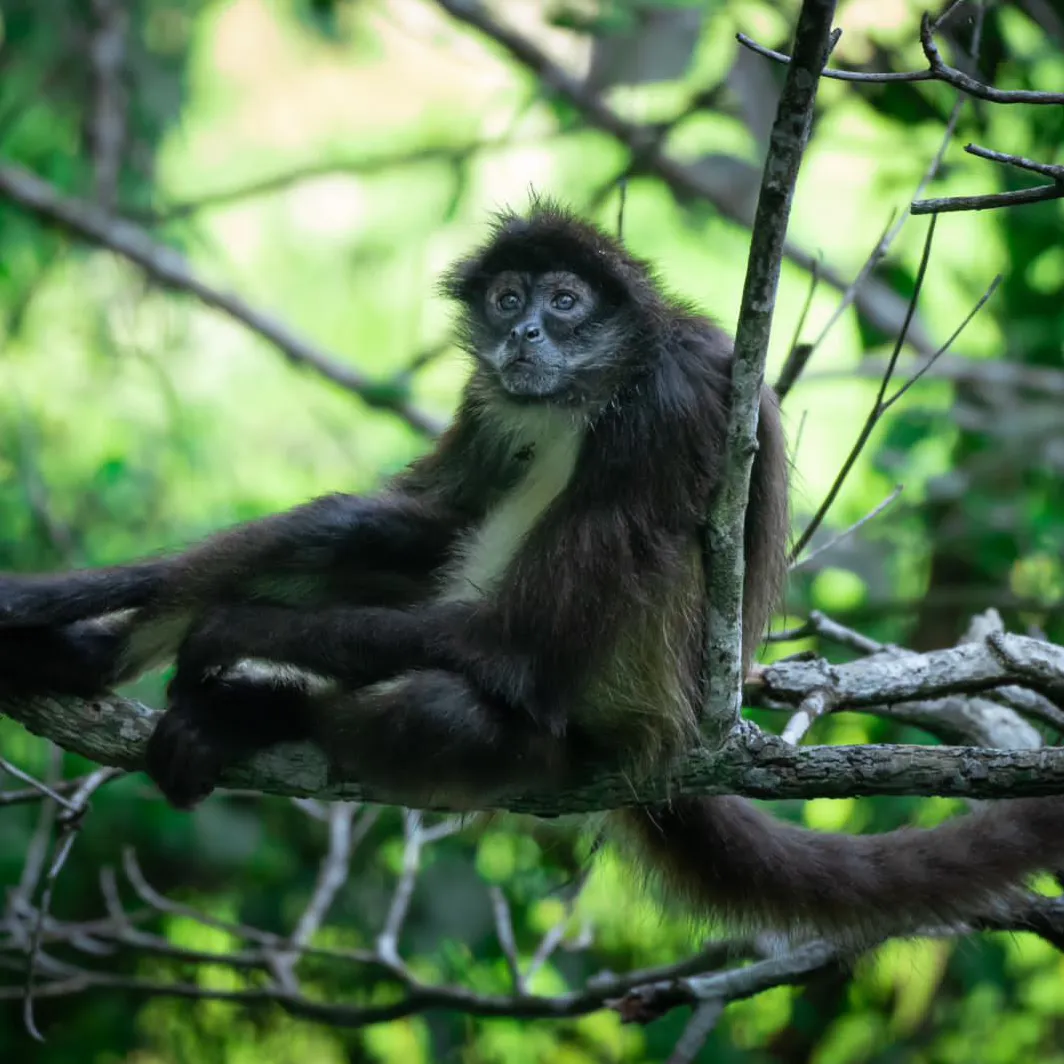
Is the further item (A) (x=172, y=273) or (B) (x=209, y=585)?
(A) (x=172, y=273)

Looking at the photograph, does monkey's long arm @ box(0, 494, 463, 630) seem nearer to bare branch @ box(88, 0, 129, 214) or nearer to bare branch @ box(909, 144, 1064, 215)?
bare branch @ box(909, 144, 1064, 215)

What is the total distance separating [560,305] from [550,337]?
128mm

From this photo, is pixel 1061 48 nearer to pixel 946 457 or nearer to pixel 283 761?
pixel 946 457

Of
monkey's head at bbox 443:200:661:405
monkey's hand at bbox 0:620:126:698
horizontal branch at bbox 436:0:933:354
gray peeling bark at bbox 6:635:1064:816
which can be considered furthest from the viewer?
horizontal branch at bbox 436:0:933:354

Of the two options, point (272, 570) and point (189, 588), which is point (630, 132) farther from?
point (189, 588)

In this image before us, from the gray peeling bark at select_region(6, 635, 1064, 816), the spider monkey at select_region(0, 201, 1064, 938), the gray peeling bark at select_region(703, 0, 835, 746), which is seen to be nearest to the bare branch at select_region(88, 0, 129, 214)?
the spider monkey at select_region(0, 201, 1064, 938)

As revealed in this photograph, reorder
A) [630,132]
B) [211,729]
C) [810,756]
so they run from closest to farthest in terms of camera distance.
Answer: [810,756] → [211,729] → [630,132]

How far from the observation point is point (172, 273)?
8898 millimetres

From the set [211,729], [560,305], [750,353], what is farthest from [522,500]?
[750,353]

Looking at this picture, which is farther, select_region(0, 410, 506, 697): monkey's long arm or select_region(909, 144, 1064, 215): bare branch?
select_region(0, 410, 506, 697): monkey's long arm

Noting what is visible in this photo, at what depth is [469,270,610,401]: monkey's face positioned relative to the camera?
4.52m

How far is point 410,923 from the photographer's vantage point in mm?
7852

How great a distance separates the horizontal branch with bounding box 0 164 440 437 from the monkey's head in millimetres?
3654

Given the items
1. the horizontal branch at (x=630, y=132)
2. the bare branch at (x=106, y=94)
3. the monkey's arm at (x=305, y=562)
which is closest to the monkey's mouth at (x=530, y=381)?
the monkey's arm at (x=305, y=562)
